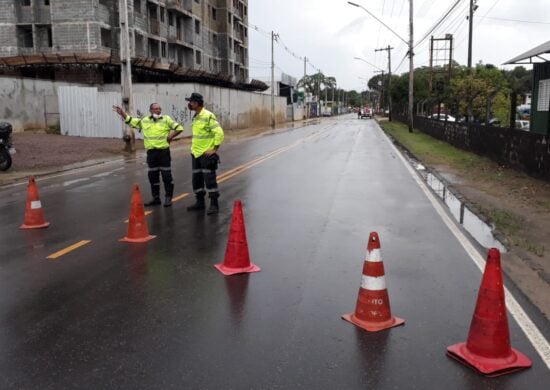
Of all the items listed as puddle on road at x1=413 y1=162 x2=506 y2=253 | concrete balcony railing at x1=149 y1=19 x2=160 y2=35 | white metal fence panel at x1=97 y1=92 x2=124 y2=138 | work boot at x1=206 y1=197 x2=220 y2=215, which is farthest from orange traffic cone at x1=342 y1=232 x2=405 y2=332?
concrete balcony railing at x1=149 y1=19 x2=160 y2=35

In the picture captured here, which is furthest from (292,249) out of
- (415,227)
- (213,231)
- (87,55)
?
(87,55)

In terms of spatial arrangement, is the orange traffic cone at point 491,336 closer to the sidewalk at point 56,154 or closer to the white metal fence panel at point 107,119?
the sidewalk at point 56,154

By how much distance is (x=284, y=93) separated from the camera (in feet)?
329

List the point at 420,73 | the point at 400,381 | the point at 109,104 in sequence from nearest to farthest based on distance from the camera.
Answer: the point at 400,381 → the point at 109,104 → the point at 420,73

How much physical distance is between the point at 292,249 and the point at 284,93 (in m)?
95.0

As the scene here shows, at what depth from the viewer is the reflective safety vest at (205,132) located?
9.25 meters

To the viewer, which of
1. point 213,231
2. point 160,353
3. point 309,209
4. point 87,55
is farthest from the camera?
point 87,55

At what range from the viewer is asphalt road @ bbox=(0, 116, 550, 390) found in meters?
3.78

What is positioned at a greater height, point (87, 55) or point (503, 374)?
point (87, 55)

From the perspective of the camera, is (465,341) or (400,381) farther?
(465,341)

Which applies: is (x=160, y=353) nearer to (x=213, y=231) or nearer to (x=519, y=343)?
(x=519, y=343)

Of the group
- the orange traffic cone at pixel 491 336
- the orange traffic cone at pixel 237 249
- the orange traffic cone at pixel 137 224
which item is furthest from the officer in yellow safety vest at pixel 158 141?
the orange traffic cone at pixel 491 336

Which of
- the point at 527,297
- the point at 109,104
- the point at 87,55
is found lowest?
the point at 527,297

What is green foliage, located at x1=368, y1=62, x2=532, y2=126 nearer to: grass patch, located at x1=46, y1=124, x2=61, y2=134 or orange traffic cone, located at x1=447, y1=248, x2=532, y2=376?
orange traffic cone, located at x1=447, y1=248, x2=532, y2=376
